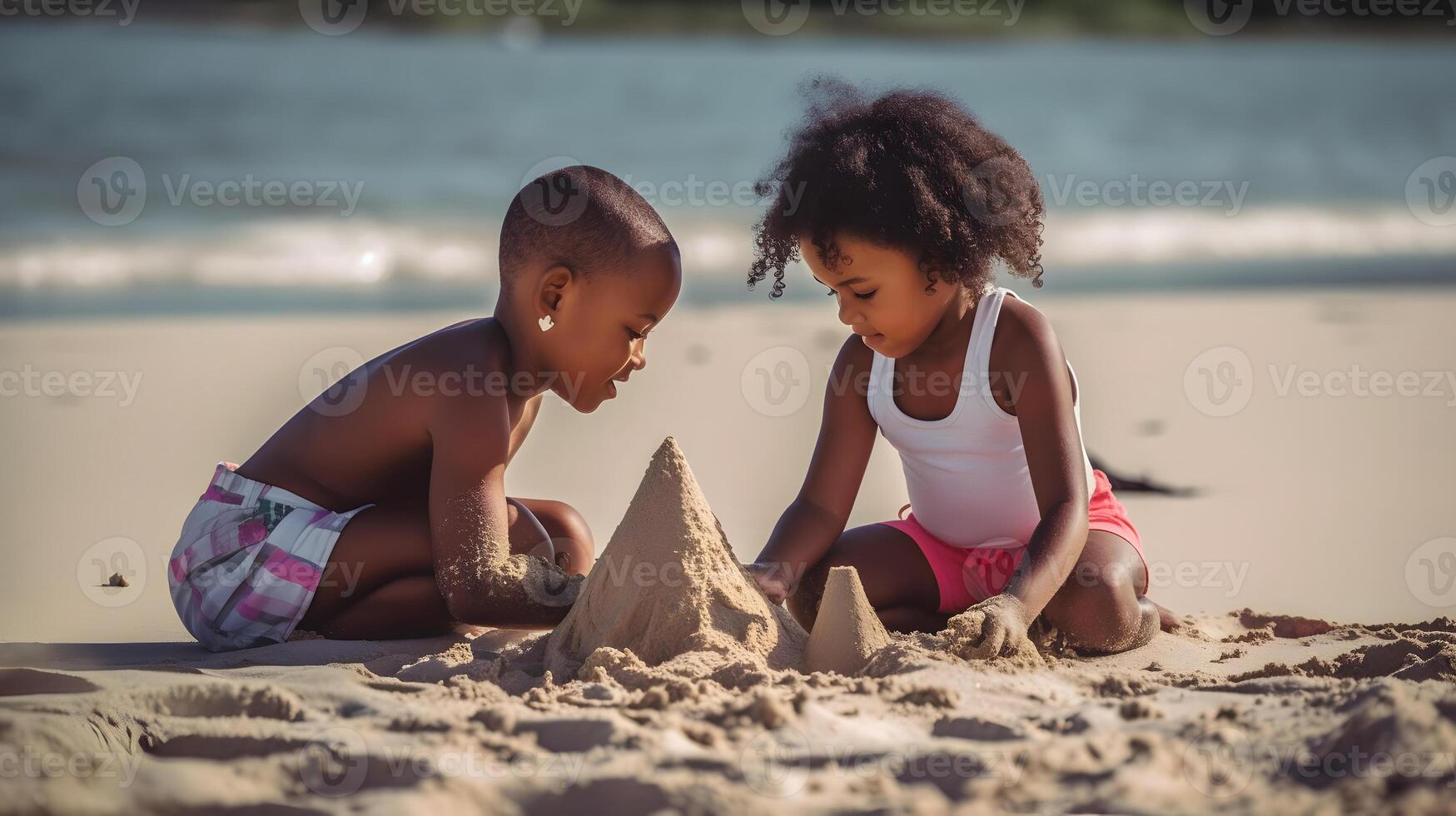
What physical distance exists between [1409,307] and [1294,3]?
18.3 metres

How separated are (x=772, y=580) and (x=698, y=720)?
3.15ft

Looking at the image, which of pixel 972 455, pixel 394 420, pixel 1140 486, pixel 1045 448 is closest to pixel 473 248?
pixel 1140 486

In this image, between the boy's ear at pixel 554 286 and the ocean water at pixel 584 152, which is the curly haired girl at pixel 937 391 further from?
the ocean water at pixel 584 152

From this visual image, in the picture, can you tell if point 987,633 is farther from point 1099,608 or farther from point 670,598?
point 670,598

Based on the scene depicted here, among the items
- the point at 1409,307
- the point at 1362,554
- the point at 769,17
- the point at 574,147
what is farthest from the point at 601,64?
the point at 1362,554

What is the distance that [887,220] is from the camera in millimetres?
3008

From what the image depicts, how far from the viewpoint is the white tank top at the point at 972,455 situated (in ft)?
10.3

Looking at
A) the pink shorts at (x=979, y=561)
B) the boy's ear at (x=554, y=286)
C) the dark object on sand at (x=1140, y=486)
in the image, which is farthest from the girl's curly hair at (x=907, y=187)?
the dark object on sand at (x=1140, y=486)

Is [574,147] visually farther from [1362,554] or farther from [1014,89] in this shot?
[1362,554]

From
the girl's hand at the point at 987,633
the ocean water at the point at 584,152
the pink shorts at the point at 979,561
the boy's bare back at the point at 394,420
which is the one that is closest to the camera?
the girl's hand at the point at 987,633

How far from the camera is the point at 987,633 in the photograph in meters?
2.55

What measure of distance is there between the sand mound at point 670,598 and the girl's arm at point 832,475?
51cm

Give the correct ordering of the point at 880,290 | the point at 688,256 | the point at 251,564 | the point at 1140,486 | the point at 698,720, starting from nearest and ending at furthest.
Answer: the point at 698,720 < the point at 251,564 < the point at 880,290 < the point at 1140,486 < the point at 688,256

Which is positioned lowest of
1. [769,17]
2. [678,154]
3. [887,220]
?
[887,220]
